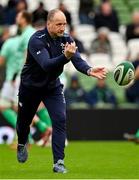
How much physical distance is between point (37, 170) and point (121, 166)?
1.43 meters

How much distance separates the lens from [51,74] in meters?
11.2

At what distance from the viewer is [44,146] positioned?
16562 mm

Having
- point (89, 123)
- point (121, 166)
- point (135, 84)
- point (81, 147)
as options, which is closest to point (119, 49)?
point (135, 84)

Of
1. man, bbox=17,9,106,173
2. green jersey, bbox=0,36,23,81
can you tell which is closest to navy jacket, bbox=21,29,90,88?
man, bbox=17,9,106,173

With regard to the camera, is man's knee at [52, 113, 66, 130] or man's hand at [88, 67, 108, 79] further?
man's knee at [52, 113, 66, 130]

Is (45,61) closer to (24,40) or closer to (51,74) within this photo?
(51,74)

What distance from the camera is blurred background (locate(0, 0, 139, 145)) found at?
63.0 ft

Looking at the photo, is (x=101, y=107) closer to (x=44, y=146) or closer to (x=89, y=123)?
(x=89, y=123)

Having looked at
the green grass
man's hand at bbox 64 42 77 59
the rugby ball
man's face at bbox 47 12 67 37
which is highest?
man's face at bbox 47 12 67 37

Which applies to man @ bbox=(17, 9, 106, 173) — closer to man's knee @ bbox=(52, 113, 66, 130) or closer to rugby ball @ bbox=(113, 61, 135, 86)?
man's knee @ bbox=(52, 113, 66, 130)

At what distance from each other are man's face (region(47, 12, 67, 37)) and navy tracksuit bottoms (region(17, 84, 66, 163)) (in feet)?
2.92

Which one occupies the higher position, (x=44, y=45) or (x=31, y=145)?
(x=44, y=45)

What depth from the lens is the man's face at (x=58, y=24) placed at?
10.7 metres

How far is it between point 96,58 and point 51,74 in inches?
421
